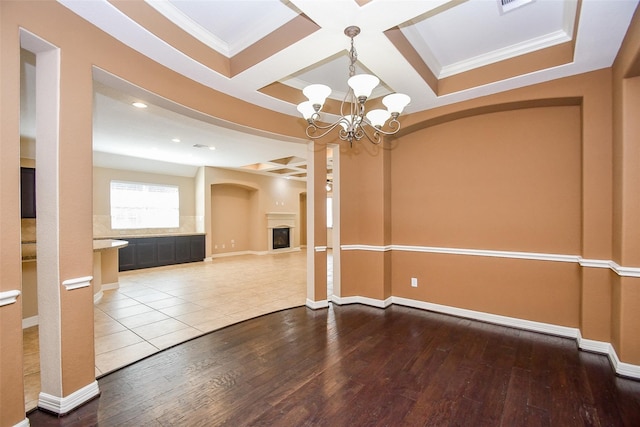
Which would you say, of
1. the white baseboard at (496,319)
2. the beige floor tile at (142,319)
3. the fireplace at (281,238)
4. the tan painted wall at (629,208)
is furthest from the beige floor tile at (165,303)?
the fireplace at (281,238)

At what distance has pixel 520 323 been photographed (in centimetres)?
323

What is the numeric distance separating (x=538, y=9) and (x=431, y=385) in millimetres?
3142

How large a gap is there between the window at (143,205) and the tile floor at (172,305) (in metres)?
1.36

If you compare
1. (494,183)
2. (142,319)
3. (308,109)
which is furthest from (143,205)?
(494,183)

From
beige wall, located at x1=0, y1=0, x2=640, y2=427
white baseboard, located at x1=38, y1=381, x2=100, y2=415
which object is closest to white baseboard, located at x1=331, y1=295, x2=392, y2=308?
beige wall, located at x1=0, y1=0, x2=640, y2=427

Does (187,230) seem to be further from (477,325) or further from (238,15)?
(477,325)

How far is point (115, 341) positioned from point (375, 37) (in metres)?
3.86

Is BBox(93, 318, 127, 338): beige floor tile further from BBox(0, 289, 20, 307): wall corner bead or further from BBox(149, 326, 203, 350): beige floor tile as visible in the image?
BBox(0, 289, 20, 307): wall corner bead

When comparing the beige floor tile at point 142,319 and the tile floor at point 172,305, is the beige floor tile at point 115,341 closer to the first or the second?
the tile floor at point 172,305

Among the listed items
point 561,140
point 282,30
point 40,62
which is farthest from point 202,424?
point 561,140

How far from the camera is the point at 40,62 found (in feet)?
6.02

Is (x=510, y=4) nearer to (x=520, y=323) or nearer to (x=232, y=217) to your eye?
(x=520, y=323)

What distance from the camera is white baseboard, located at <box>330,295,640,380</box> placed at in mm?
2314

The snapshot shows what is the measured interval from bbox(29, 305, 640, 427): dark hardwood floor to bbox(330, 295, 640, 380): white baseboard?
0.09 m
